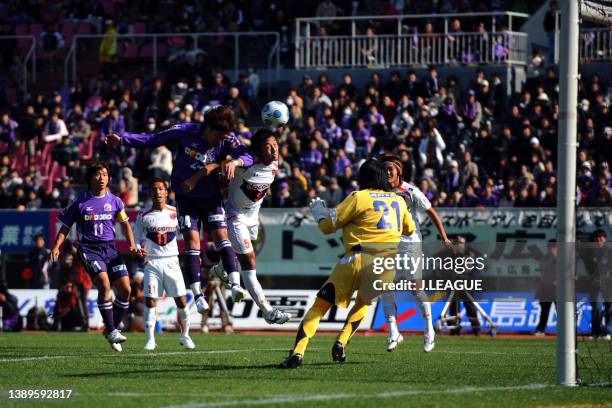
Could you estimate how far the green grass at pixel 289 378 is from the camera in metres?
10.4

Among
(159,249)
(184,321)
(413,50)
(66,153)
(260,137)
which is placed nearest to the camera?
(260,137)

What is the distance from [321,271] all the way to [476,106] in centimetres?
674

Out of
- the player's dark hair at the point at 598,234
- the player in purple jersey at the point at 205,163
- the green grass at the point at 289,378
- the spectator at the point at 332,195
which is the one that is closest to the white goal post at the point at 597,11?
the green grass at the point at 289,378

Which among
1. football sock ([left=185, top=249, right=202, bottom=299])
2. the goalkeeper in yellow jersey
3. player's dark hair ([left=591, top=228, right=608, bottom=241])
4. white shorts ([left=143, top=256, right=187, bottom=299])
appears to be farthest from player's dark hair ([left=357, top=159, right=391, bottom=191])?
player's dark hair ([left=591, top=228, right=608, bottom=241])

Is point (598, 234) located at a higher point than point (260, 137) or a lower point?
lower

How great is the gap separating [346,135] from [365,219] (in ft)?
63.4

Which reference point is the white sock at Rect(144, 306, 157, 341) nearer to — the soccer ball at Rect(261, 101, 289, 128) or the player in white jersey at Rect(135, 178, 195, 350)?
the player in white jersey at Rect(135, 178, 195, 350)

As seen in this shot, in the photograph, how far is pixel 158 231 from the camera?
19.4m

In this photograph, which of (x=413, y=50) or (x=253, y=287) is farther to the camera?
(x=413, y=50)

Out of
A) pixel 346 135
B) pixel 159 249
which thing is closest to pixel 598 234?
pixel 346 135

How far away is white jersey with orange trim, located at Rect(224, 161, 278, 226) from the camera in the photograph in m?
15.3

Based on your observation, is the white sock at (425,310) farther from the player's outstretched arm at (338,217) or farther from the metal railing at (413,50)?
the metal railing at (413,50)

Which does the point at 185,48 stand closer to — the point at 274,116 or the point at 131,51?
the point at 131,51

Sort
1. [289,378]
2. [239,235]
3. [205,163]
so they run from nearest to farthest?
[289,378] → [205,163] → [239,235]
